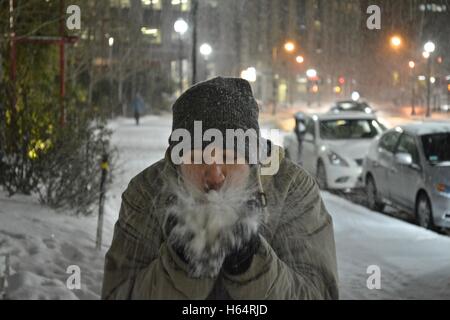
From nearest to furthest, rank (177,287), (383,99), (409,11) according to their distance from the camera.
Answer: (177,287), (409,11), (383,99)

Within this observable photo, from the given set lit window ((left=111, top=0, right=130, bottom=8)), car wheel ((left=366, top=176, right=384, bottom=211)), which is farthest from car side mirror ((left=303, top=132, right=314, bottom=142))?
lit window ((left=111, top=0, right=130, bottom=8))

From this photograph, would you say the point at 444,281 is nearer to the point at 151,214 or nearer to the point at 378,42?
the point at 151,214

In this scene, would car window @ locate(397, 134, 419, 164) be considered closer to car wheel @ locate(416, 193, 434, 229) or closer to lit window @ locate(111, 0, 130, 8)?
car wheel @ locate(416, 193, 434, 229)

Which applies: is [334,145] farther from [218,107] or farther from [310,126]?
[218,107]

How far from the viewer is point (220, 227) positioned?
1781 millimetres

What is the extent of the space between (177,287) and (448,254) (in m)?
6.68

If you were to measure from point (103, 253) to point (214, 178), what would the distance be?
5.67 metres

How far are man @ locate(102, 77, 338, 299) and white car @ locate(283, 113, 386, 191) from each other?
486 inches

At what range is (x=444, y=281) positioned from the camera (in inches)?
272

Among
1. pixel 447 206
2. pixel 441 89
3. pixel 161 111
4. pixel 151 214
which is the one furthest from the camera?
pixel 441 89

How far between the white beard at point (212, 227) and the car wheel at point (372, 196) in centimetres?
1085

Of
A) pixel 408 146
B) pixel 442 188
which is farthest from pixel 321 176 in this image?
pixel 442 188

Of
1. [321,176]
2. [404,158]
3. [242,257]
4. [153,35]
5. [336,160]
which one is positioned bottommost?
[321,176]
